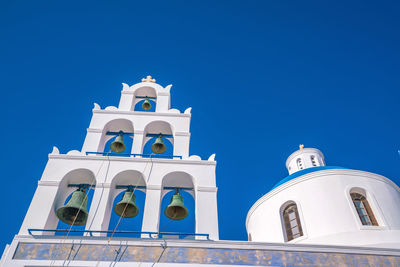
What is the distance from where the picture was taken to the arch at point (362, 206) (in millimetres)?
12998

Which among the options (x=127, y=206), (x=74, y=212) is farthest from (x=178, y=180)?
(x=74, y=212)

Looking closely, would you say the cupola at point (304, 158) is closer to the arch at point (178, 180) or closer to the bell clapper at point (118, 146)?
the arch at point (178, 180)

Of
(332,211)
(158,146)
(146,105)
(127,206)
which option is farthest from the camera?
(332,211)

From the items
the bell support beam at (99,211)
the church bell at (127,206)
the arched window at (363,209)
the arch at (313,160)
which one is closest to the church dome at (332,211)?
the arched window at (363,209)

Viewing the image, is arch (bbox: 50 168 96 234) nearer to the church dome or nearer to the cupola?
the church dome

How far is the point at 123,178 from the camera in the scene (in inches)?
396

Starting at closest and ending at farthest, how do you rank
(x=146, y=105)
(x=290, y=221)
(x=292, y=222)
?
1. (x=146, y=105)
2. (x=292, y=222)
3. (x=290, y=221)

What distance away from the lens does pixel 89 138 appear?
36.0 ft

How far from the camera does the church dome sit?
490 inches

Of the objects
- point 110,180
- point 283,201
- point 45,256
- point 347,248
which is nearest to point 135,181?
point 110,180

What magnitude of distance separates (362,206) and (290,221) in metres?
2.41

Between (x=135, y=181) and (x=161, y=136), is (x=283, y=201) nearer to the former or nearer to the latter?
(x=161, y=136)

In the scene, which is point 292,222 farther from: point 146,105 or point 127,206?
point 127,206

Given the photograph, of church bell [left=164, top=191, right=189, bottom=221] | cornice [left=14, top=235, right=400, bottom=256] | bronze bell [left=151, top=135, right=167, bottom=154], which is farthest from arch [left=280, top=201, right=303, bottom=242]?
church bell [left=164, top=191, right=189, bottom=221]
